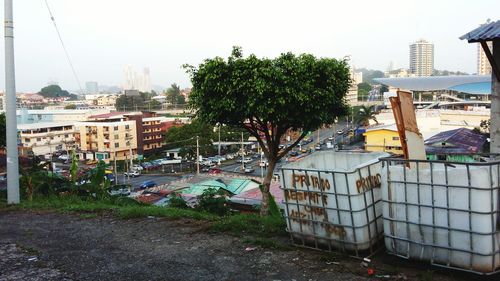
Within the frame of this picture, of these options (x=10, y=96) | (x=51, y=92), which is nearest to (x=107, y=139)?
(x=10, y=96)

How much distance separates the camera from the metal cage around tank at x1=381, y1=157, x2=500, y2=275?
308 centimetres

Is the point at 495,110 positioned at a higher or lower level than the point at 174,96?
lower

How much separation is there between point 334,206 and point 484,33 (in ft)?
7.22

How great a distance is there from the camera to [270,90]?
762 cm

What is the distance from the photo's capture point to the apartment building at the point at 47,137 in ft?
145

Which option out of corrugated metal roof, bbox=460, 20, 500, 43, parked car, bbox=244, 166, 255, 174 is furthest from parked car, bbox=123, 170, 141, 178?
corrugated metal roof, bbox=460, 20, 500, 43

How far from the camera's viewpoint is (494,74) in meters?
4.40

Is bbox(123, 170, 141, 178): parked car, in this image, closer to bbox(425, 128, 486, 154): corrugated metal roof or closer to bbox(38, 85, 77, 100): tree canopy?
bbox(425, 128, 486, 154): corrugated metal roof

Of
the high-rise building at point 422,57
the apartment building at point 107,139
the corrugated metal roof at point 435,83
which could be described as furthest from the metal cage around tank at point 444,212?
the high-rise building at point 422,57

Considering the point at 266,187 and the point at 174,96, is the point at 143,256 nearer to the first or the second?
the point at 266,187

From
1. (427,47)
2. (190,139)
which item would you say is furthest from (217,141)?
(427,47)

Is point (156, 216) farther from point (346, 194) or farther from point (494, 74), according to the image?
point (494, 74)

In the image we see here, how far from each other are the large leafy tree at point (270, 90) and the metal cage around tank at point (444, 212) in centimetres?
429

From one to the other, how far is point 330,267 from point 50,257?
106 inches
